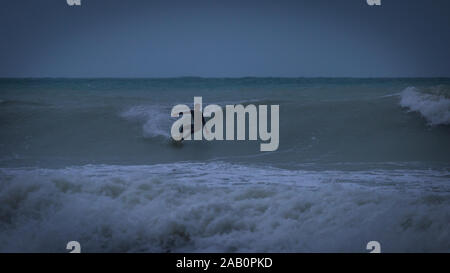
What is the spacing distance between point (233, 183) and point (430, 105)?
4682 mm

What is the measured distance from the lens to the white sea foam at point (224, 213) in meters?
2.79

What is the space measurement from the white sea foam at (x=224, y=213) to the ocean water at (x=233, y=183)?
0.04ft

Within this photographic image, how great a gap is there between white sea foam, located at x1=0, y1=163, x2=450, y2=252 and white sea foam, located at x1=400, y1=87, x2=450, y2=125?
256 cm

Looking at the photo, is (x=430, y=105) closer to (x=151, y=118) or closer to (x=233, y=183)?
(x=233, y=183)

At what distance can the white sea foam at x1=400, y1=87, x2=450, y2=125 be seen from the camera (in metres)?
6.24

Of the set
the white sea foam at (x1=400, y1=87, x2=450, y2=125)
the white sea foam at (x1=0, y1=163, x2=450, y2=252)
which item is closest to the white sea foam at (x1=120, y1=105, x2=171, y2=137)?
the white sea foam at (x1=0, y1=163, x2=450, y2=252)

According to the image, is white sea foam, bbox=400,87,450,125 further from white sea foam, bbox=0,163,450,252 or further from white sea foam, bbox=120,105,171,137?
white sea foam, bbox=120,105,171,137

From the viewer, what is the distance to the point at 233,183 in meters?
3.90

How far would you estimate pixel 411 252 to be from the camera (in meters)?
2.60

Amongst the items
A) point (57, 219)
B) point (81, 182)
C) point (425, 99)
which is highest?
point (425, 99)
